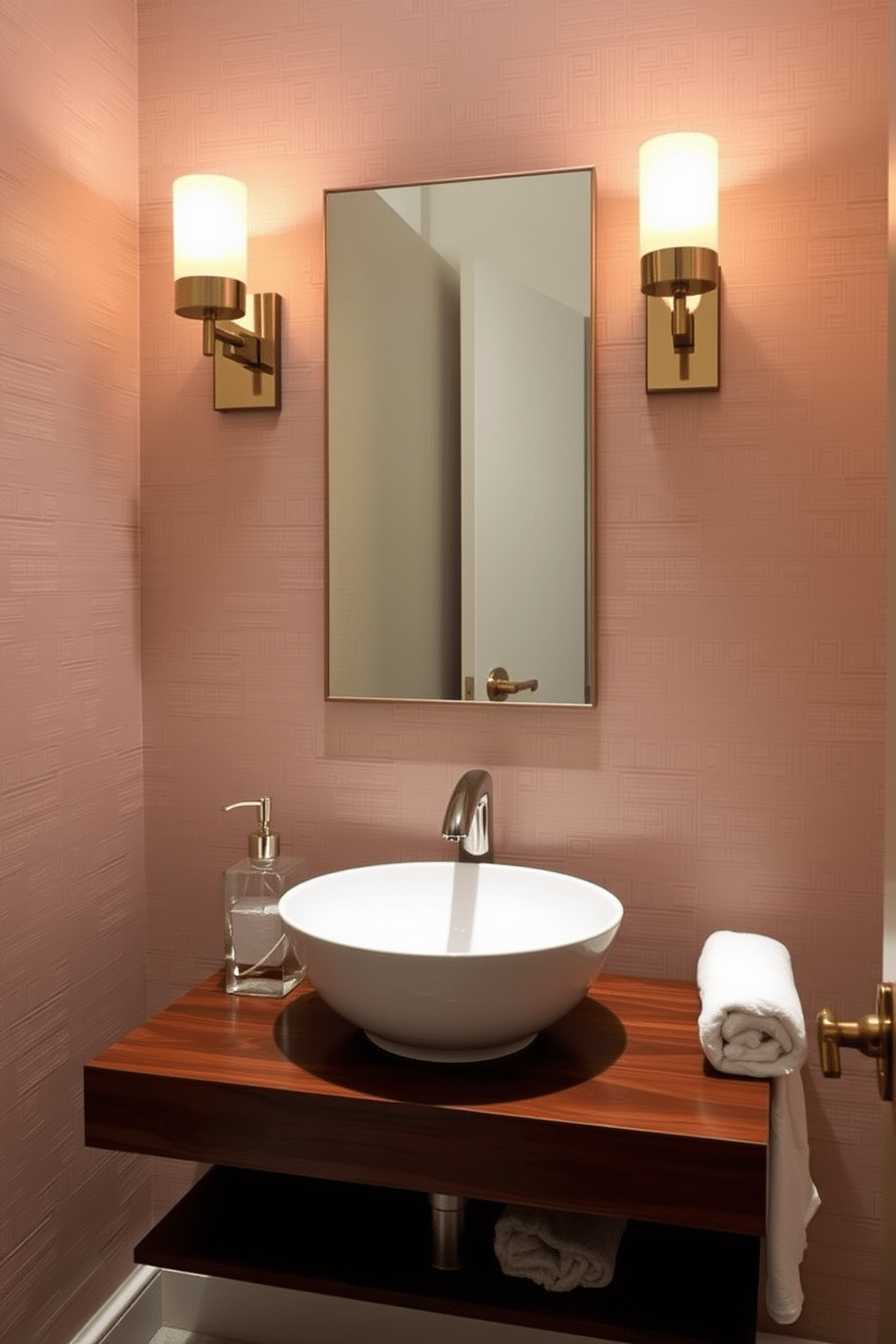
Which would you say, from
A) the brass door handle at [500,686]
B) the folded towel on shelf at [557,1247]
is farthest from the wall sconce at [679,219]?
the folded towel on shelf at [557,1247]

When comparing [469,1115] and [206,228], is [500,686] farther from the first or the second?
[206,228]

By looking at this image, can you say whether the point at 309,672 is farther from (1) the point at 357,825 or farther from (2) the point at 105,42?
(2) the point at 105,42

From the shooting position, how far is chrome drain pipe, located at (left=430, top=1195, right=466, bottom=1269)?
4.91 feet

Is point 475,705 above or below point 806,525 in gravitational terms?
below

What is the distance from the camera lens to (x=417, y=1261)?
4.97ft

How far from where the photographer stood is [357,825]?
1810 mm

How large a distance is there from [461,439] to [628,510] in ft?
0.87

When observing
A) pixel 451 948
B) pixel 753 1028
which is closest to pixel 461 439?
pixel 451 948

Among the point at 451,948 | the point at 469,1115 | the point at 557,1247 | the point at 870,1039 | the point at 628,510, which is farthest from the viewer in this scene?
the point at 628,510

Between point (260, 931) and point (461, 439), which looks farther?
point (461, 439)

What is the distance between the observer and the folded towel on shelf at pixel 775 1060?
132cm

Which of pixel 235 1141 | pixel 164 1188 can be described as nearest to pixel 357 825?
pixel 235 1141

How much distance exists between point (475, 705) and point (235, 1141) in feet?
2.29


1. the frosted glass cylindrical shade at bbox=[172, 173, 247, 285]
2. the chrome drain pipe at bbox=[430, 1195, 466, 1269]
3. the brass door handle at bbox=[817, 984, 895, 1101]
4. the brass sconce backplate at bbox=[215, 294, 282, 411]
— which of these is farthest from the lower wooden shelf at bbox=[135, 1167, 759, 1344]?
the frosted glass cylindrical shade at bbox=[172, 173, 247, 285]
